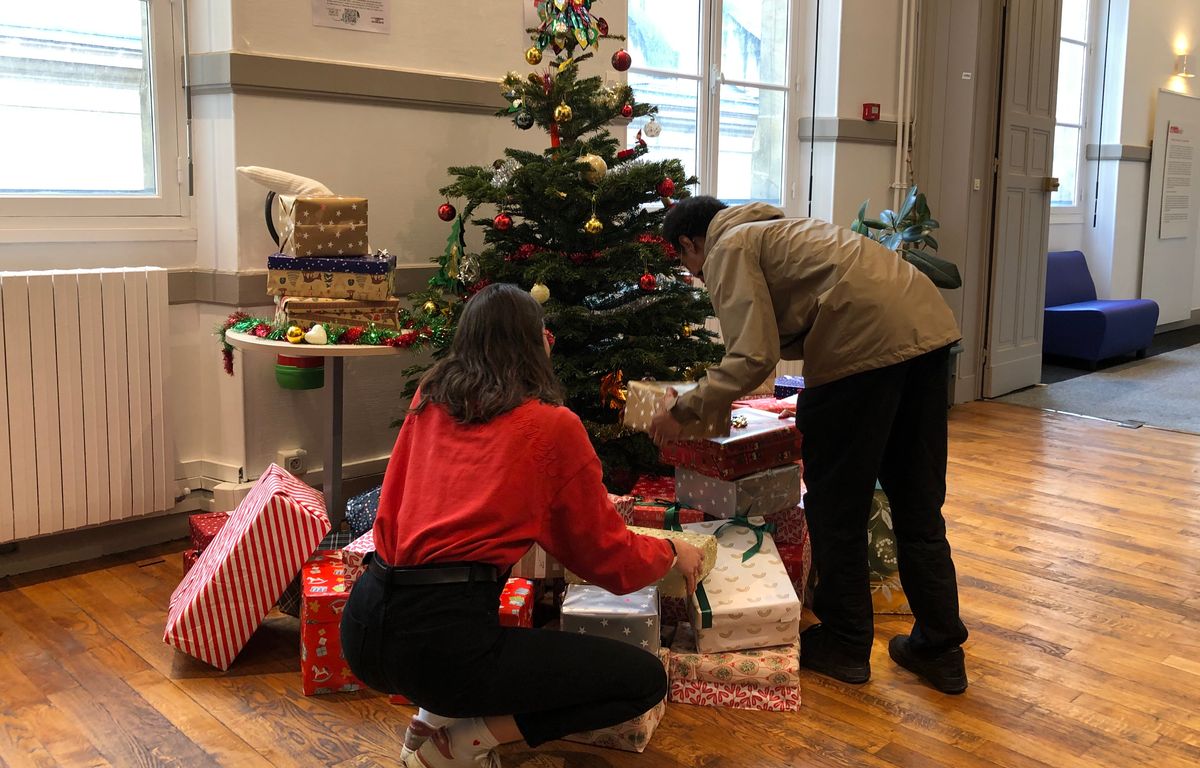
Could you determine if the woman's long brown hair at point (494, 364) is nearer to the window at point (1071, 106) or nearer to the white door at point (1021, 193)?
the white door at point (1021, 193)

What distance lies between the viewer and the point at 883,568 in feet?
10.8

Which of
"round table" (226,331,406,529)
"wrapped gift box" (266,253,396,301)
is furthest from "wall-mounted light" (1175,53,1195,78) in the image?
"round table" (226,331,406,529)

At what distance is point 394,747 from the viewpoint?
2480mm

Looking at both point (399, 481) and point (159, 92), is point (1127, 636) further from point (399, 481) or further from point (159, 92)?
point (159, 92)

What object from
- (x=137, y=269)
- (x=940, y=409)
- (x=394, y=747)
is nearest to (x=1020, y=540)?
(x=940, y=409)

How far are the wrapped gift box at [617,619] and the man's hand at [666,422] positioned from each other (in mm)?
368

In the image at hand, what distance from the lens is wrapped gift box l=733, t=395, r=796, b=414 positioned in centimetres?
344

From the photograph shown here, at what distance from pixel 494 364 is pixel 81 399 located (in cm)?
192

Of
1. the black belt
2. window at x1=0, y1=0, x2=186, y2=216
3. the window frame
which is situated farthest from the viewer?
the window frame

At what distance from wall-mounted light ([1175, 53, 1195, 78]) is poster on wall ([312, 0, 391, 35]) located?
7.90 m

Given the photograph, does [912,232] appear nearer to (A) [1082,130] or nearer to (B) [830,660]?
(B) [830,660]

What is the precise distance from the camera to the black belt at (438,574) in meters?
2.03

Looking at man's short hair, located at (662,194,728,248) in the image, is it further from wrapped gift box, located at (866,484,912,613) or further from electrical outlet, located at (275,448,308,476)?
electrical outlet, located at (275,448,308,476)

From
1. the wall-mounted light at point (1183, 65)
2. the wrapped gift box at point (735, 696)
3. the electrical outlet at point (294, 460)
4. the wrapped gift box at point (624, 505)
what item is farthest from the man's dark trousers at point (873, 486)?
the wall-mounted light at point (1183, 65)
